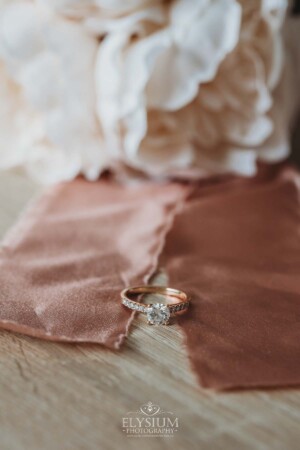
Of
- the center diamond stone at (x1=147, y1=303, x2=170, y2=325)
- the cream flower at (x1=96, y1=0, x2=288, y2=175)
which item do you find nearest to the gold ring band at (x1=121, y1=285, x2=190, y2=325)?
the center diamond stone at (x1=147, y1=303, x2=170, y2=325)

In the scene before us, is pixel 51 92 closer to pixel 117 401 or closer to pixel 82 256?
pixel 82 256

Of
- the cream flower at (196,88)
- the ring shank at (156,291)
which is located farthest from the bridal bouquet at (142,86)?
the ring shank at (156,291)

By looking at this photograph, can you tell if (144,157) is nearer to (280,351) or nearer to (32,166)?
(32,166)

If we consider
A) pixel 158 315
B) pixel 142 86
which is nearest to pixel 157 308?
pixel 158 315

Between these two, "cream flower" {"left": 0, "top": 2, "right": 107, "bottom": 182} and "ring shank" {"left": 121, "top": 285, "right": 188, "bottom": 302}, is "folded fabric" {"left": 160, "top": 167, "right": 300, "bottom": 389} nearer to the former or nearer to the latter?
"ring shank" {"left": 121, "top": 285, "right": 188, "bottom": 302}

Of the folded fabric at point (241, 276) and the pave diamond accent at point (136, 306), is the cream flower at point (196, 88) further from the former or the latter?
the pave diamond accent at point (136, 306)
